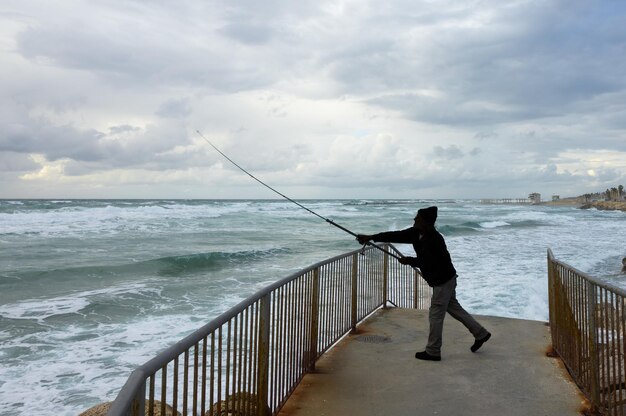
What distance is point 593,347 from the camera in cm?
440

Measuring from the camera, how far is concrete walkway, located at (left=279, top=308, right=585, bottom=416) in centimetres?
467

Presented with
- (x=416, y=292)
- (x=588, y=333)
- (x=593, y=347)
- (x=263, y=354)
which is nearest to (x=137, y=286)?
(x=416, y=292)

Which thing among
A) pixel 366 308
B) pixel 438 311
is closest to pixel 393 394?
Answer: pixel 438 311

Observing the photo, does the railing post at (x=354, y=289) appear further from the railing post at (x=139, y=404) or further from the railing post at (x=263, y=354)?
the railing post at (x=139, y=404)

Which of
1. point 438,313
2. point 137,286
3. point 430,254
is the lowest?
point 137,286

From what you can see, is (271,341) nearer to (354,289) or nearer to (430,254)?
(430,254)

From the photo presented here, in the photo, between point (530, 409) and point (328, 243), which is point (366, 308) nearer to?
point (530, 409)

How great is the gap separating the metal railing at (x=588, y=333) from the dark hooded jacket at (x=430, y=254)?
4.08 feet

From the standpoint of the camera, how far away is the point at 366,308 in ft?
26.2

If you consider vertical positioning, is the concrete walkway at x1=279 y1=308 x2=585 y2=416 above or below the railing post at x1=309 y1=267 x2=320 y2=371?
below

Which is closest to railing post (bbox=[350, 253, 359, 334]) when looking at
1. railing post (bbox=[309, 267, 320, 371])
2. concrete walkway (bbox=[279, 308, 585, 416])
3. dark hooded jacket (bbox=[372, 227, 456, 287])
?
concrete walkway (bbox=[279, 308, 585, 416])

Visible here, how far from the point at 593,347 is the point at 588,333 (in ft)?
0.62

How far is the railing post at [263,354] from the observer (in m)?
3.92

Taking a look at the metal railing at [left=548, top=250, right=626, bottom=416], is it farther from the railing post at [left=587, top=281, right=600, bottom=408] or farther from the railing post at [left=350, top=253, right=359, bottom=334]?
the railing post at [left=350, top=253, right=359, bottom=334]
